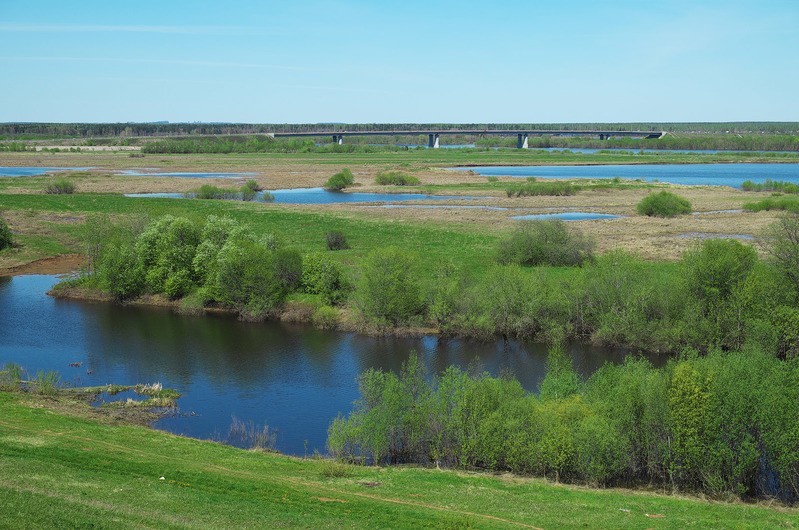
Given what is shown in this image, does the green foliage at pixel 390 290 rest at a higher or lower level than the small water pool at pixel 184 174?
lower

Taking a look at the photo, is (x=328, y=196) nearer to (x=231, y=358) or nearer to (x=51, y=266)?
(x=51, y=266)

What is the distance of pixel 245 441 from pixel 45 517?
13046mm

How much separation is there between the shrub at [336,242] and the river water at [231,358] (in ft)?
53.4

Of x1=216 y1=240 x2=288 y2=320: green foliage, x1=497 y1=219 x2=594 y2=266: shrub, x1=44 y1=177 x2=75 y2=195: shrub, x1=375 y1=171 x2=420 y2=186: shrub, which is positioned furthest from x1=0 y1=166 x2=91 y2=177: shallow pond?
x1=497 y1=219 x2=594 y2=266: shrub

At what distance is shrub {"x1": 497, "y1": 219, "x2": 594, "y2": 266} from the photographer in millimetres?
58750

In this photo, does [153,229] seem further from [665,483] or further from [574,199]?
[574,199]

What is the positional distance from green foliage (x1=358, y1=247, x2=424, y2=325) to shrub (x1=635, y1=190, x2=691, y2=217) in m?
48.8

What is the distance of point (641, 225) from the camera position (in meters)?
80.3

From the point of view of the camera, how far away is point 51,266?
2645 inches

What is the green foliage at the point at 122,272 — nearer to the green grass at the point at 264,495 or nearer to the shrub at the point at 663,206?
the green grass at the point at 264,495

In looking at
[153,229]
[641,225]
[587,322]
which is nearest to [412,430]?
[587,322]

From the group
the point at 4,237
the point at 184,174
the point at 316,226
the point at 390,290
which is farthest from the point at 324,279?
the point at 184,174

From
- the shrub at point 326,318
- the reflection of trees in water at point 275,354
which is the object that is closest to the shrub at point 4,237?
the reflection of trees in water at point 275,354

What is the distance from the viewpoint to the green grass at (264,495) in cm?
1966
